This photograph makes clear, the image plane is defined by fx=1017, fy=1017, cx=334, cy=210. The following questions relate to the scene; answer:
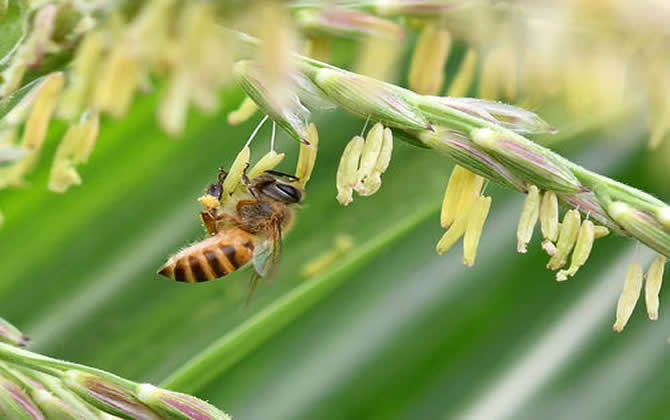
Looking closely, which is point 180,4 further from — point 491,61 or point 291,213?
point 291,213

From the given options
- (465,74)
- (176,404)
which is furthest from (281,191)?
(176,404)

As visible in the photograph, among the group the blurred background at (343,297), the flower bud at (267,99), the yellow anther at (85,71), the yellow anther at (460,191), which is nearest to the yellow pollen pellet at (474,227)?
the yellow anther at (460,191)

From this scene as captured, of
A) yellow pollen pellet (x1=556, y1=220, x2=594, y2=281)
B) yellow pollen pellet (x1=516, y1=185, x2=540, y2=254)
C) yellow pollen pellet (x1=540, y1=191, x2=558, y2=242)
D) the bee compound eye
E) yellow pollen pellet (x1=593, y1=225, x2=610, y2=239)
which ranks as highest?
the bee compound eye

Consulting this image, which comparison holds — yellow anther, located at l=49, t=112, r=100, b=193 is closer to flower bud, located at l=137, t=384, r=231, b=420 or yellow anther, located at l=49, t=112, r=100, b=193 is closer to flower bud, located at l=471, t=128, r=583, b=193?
flower bud, located at l=137, t=384, r=231, b=420

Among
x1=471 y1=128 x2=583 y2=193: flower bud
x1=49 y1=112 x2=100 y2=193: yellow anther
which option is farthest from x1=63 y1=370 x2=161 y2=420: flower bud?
x1=471 y1=128 x2=583 y2=193: flower bud

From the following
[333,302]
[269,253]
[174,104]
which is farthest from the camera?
[333,302]

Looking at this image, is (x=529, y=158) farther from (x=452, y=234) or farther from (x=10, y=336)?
(x=10, y=336)
